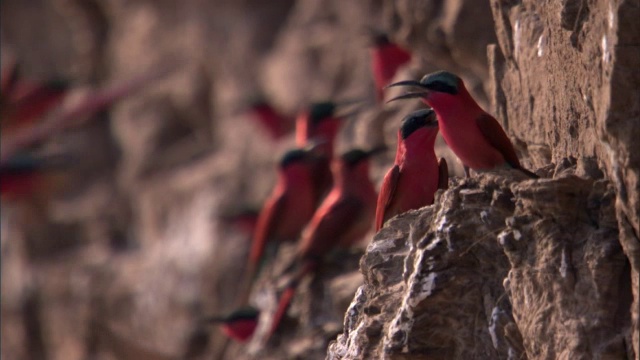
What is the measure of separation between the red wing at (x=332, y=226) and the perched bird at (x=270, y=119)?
15.6 ft

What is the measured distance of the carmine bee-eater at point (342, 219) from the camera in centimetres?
688

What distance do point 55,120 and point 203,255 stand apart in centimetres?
307

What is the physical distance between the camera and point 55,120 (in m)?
14.1

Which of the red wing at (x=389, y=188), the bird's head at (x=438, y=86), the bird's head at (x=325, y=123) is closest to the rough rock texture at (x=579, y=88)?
the bird's head at (x=438, y=86)

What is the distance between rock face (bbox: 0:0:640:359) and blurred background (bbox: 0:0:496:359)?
0.03 m

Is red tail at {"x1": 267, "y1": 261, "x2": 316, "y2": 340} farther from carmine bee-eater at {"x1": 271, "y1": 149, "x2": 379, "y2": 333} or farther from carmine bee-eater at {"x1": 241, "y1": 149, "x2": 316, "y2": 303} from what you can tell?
carmine bee-eater at {"x1": 241, "y1": 149, "x2": 316, "y2": 303}

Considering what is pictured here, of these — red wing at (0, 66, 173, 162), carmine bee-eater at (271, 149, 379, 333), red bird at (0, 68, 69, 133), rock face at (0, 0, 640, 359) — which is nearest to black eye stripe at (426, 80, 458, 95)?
rock face at (0, 0, 640, 359)

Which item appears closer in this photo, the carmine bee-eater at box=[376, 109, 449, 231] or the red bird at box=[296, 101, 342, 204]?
the carmine bee-eater at box=[376, 109, 449, 231]

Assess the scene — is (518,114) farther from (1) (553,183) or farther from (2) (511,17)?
(1) (553,183)

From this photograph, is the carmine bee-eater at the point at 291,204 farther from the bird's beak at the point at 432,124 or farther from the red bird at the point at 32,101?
the red bird at the point at 32,101

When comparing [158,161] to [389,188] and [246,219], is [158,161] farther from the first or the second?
[389,188]

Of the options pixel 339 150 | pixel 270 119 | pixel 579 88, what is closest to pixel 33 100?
A: pixel 270 119

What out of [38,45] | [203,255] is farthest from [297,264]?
[38,45]

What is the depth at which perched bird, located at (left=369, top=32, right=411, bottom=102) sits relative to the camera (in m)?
8.00
